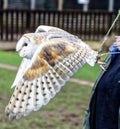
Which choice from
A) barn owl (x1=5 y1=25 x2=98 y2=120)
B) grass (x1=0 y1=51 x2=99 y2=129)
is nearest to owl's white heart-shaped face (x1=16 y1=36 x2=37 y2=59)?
barn owl (x1=5 y1=25 x2=98 y2=120)

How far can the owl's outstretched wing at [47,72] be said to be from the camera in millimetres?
1479

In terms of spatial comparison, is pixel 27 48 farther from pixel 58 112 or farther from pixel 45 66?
pixel 58 112

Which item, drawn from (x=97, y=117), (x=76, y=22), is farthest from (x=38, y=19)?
(x=97, y=117)

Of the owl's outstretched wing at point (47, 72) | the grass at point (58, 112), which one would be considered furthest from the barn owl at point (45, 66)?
the grass at point (58, 112)

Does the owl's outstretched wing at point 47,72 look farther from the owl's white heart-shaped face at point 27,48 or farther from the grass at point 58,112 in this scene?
the grass at point 58,112

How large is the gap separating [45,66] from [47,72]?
0.7 inches

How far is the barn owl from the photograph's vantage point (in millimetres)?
1480

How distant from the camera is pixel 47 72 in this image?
4.95 feet

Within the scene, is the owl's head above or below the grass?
above

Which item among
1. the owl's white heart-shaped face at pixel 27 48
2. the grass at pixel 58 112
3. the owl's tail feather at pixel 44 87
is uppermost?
the owl's white heart-shaped face at pixel 27 48

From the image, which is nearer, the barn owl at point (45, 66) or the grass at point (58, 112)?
the barn owl at point (45, 66)

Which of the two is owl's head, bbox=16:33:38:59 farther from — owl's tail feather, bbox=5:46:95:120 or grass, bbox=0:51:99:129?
grass, bbox=0:51:99:129

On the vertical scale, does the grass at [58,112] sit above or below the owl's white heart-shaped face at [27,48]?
below

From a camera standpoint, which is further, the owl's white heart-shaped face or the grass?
the grass
